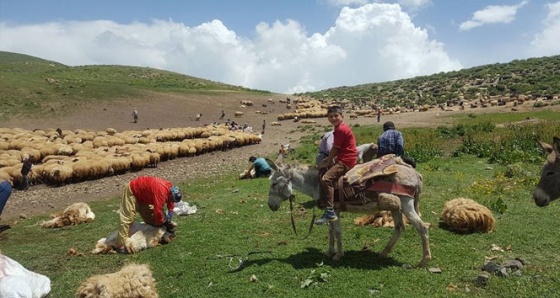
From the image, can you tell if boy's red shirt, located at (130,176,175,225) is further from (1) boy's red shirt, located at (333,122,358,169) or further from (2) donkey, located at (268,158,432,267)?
(1) boy's red shirt, located at (333,122,358,169)

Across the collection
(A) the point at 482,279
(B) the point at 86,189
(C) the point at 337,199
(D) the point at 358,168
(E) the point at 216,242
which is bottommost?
(B) the point at 86,189

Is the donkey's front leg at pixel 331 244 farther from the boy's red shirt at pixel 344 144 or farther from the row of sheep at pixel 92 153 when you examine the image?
the row of sheep at pixel 92 153

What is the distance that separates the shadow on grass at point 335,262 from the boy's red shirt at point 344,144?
2.01 meters

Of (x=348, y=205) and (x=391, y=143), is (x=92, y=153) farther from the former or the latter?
(x=348, y=205)

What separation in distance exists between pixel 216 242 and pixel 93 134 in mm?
27682

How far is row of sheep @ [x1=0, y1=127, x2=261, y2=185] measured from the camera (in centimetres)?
2167

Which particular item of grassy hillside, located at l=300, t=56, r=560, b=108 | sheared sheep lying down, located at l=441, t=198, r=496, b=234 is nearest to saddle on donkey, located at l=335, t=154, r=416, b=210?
sheared sheep lying down, located at l=441, t=198, r=496, b=234

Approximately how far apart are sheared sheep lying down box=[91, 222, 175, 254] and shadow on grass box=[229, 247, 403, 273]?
2963mm

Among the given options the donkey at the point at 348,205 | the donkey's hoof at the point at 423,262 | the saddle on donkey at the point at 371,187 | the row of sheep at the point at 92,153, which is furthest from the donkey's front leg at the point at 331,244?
the row of sheep at the point at 92,153

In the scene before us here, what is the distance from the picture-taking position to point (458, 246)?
905 cm

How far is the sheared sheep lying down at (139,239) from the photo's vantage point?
33.7 ft

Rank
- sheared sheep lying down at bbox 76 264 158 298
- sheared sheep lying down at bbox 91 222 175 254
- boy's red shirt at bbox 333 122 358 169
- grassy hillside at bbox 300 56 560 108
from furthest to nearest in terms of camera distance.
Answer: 1. grassy hillside at bbox 300 56 560 108
2. sheared sheep lying down at bbox 91 222 175 254
3. boy's red shirt at bbox 333 122 358 169
4. sheared sheep lying down at bbox 76 264 158 298

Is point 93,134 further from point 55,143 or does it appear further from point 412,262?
point 412,262

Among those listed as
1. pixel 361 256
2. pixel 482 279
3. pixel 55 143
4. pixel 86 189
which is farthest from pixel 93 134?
pixel 482 279
